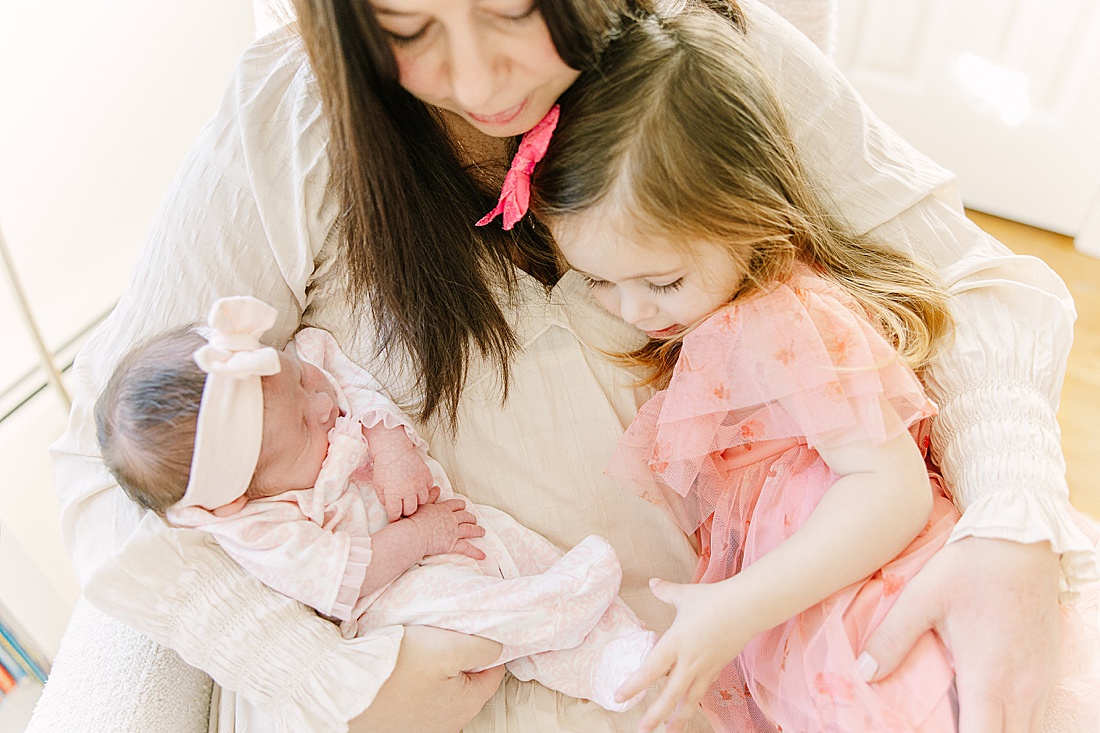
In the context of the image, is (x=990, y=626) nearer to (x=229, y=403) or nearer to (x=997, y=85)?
(x=229, y=403)

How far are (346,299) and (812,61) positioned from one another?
0.70 metres

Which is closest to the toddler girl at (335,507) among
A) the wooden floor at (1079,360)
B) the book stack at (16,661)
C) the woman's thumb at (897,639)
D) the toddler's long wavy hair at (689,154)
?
the woman's thumb at (897,639)

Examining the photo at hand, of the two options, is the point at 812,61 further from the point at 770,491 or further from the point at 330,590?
the point at 330,590

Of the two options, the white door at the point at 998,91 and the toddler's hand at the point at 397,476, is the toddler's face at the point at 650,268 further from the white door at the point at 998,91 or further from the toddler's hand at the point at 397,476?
the white door at the point at 998,91

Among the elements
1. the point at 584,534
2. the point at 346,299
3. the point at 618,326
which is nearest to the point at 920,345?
the point at 618,326

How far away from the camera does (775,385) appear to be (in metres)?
0.89

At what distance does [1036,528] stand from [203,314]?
969mm

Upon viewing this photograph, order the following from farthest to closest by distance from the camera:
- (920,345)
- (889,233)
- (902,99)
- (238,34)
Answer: (902,99) < (238,34) < (889,233) < (920,345)

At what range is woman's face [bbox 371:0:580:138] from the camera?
2.54 feet

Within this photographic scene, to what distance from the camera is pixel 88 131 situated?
192 cm

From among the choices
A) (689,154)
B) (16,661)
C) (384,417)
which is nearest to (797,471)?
(689,154)

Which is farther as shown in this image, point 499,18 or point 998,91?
point 998,91

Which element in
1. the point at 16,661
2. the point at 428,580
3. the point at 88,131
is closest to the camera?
the point at 428,580

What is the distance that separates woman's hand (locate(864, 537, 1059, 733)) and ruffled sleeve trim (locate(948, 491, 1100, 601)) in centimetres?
1
